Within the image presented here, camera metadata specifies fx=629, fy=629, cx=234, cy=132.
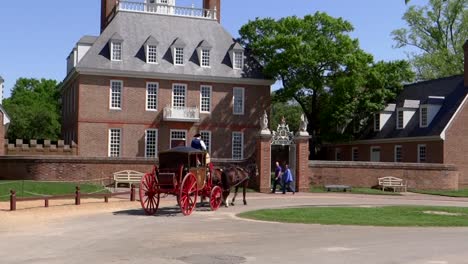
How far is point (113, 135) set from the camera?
4362 centimetres

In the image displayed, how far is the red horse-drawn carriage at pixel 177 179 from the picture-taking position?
1912 cm

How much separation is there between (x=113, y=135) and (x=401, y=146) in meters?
20.3

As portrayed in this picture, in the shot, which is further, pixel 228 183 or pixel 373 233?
pixel 228 183

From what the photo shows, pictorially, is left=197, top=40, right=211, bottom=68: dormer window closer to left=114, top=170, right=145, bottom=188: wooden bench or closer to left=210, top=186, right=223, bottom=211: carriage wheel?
left=114, top=170, right=145, bottom=188: wooden bench

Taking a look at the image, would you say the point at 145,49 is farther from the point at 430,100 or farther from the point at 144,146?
the point at 430,100

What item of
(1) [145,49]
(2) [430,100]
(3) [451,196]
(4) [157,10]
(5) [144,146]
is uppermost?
(4) [157,10]

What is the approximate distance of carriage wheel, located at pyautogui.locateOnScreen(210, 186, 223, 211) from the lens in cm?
2138

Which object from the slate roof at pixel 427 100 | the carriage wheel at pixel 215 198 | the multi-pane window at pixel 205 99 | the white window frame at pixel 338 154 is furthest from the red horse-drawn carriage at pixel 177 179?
the white window frame at pixel 338 154

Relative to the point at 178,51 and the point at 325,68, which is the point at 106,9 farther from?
the point at 325,68

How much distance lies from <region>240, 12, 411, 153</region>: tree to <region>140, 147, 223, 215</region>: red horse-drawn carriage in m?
25.3

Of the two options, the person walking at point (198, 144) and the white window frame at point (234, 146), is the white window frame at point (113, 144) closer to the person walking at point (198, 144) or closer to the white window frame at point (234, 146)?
the white window frame at point (234, 146)

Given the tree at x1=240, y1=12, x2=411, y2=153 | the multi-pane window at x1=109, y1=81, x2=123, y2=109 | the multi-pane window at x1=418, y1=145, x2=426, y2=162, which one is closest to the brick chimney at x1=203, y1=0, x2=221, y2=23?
the tree at x1=240, y1=12, x2=411, y2=153

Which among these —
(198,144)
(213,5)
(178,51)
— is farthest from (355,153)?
(198,144)

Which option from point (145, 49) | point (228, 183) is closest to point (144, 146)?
point (145, 49)
